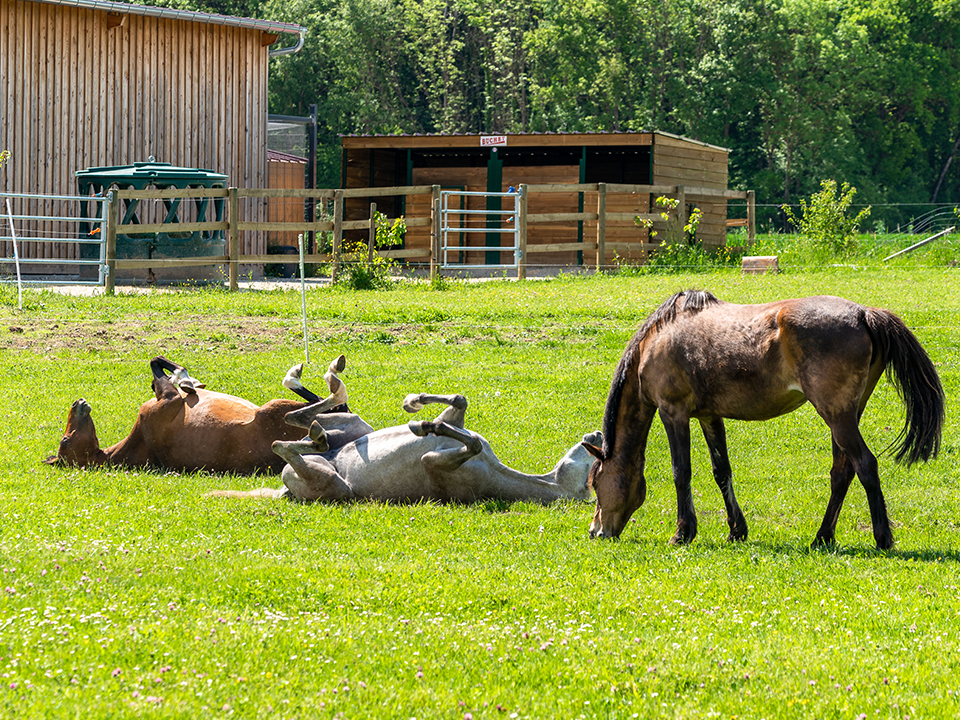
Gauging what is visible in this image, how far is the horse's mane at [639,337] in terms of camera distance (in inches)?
260

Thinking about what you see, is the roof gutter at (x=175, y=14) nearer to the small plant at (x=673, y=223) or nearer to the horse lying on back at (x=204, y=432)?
the small plant at (x=673, y=223)

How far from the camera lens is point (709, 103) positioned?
182 ft

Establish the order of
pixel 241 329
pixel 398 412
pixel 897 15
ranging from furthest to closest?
pixel 897 15 → pixel 241 329 → pixel 398 412

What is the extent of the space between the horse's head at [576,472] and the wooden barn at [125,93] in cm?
Result: 1883

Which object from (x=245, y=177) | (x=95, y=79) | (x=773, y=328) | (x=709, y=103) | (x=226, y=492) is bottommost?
(x=226, y=492)

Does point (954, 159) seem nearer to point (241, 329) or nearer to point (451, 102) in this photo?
point (451, 102)

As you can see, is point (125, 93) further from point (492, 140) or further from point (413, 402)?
point (413, 402)

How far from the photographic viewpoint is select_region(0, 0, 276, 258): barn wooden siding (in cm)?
2380

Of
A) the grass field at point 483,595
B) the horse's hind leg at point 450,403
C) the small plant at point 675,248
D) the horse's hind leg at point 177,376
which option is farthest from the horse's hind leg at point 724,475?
the small plant at point 675,248

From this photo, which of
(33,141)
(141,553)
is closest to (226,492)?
(141,553)

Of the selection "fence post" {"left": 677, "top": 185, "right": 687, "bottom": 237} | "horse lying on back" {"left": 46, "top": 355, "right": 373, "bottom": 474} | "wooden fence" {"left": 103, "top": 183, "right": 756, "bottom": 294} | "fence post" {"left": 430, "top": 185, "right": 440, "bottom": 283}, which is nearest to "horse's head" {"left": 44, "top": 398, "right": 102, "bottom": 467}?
"horse lying on back" {"left": 46, "top": 355, "right": 373, "bottom": 474}

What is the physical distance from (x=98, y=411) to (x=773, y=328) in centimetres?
624

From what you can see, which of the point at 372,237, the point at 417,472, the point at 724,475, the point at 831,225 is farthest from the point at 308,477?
the point at 831,225

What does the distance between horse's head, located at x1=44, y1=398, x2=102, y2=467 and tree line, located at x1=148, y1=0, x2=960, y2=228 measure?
47050 millimetres
